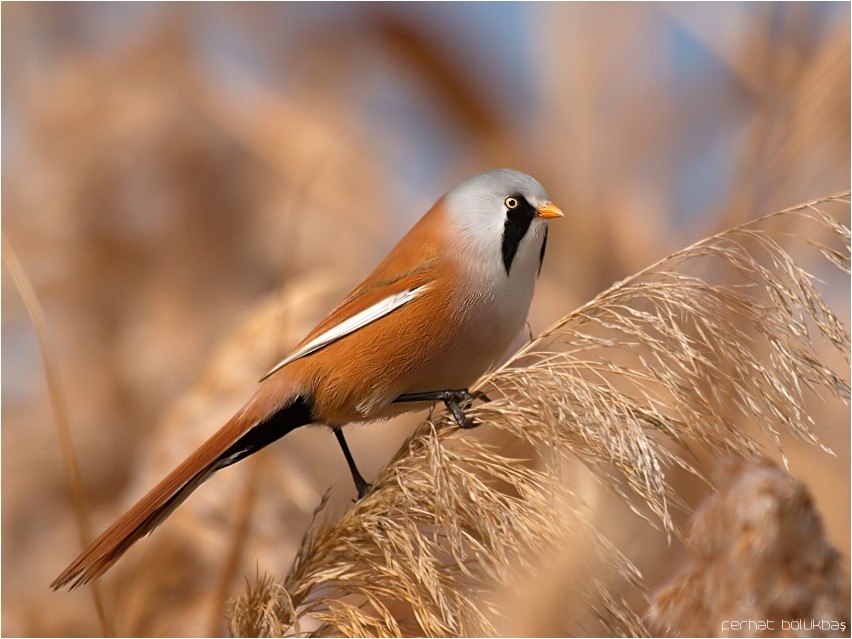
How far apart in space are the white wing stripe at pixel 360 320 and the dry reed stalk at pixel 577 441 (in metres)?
0.46

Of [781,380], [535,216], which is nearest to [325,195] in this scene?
[535,216]

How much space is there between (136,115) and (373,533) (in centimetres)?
250

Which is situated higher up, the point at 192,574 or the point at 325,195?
the point at 325,195

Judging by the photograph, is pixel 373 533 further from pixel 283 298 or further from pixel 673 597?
pixel 283 298

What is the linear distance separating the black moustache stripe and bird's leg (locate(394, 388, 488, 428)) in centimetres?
33

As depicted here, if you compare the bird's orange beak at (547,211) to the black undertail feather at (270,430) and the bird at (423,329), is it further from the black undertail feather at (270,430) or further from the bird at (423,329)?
the black undertail feather at (270,430)

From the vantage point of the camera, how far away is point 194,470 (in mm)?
1926

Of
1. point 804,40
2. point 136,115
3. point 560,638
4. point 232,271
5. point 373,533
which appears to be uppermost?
point 136,115

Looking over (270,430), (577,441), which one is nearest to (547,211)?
(577,441)

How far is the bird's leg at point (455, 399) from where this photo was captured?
1777 millimetres

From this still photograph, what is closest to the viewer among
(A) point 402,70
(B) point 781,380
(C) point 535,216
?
(B) point 781,380

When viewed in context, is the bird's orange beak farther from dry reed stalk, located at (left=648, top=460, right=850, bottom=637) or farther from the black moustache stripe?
dry reed stalk, located at (left=648, top=460, right=850, bottom=637)

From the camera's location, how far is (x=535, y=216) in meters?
2.16

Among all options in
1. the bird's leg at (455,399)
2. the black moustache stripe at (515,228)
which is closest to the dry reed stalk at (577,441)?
the bird's leg at (455,399)
